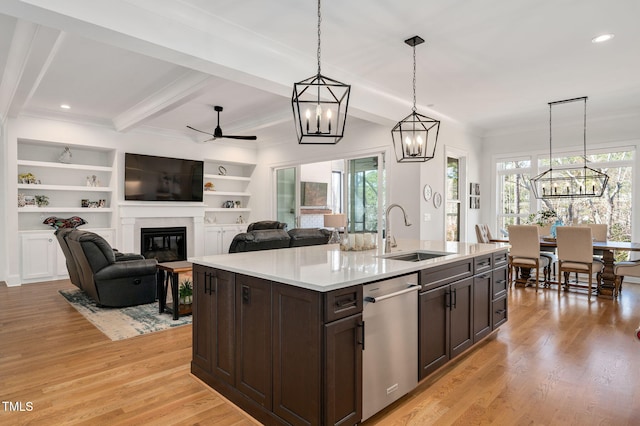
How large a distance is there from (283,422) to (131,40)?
2944mm

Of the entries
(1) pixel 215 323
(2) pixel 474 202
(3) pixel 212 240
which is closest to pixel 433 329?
(1) pixel 215 323

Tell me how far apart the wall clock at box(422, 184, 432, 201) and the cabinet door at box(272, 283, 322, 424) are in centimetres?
470

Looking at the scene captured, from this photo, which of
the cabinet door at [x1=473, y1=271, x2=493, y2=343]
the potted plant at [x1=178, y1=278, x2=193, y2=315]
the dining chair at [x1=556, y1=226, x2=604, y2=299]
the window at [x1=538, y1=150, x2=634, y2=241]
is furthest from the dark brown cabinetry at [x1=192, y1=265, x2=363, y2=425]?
the window at [x1=538, y1=150, x2=634, y2=241]

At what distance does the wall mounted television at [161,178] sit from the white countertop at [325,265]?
534cm

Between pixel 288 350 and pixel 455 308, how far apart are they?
1516mm

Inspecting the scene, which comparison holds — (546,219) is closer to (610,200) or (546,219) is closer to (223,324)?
(610,200)

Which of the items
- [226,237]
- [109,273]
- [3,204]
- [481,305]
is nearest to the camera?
[481,305]

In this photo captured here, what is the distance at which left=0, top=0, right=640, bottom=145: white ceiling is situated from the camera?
9.73ft

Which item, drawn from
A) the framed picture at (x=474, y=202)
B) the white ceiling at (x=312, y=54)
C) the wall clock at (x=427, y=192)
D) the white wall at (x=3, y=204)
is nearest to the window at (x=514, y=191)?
the framed picture at (x=474, y=202)

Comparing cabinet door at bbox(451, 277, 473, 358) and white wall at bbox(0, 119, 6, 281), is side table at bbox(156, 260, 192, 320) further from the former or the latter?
white wall at bbox(0, 119, 6, 281)

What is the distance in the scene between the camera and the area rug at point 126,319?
3737 mm

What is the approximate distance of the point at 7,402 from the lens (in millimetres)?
2375

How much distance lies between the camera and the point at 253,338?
2.21 meters

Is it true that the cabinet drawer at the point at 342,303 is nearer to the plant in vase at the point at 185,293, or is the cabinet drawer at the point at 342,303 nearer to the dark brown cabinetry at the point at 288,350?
the dark brown cabinetry at the point at 288,350
